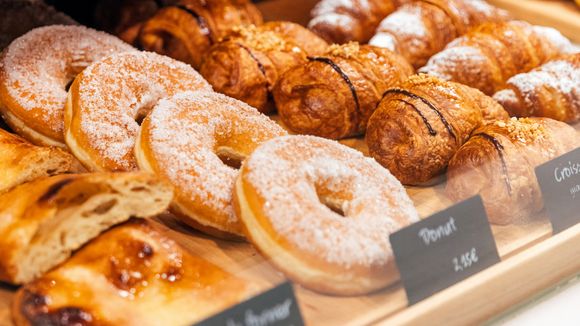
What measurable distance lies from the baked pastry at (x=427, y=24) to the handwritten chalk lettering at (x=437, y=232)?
→ 1303mm

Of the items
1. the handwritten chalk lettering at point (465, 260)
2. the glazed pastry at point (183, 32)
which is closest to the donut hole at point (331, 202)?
the handwritten chalk lettering at point (465, 260)

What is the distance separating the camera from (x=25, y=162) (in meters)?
1.67

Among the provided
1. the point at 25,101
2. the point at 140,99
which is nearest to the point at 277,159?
the point at 140,99

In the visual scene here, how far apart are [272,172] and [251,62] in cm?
95

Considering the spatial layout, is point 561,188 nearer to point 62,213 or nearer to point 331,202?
point 331,202

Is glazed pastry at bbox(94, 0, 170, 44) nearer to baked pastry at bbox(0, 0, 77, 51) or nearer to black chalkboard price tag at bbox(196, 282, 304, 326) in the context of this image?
baked pastry at bbox(0, 0, 77, 51)

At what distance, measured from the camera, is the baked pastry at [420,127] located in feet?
6.65

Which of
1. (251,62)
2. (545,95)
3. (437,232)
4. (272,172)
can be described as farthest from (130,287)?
(545,95)

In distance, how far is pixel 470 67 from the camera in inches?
95.6

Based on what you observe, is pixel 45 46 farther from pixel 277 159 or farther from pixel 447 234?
pixel 447 234

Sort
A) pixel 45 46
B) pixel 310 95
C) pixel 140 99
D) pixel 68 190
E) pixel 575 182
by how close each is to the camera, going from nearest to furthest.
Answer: pixel 68 190 → pixel 575 182 → pixel 140 99 → pixel 45 46 → pixel 310 95

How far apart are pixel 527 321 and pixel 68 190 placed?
1.04m

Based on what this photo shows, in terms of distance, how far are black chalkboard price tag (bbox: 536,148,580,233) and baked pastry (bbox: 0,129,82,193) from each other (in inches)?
45.4

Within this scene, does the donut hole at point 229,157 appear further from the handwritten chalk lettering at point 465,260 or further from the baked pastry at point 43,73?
the handwritten chalk lettering at point 465,260
